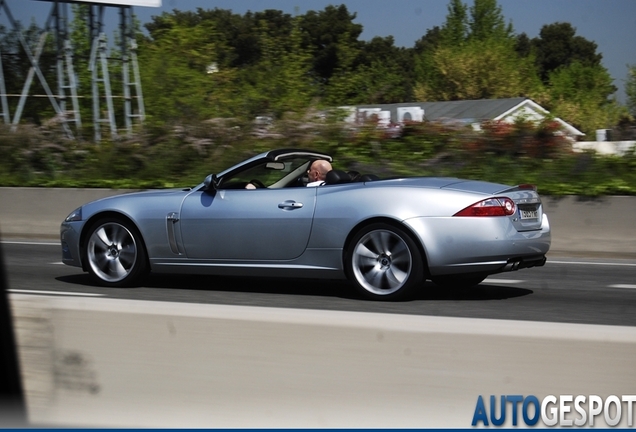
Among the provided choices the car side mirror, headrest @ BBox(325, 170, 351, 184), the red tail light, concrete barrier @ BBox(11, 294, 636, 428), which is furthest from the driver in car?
concrete barrier @ BBox(11, 294, 636, 428)

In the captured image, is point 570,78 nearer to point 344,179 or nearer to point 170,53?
point 170,53

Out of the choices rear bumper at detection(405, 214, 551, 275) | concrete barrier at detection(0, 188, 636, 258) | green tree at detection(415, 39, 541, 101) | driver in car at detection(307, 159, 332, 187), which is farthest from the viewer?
green tree at detection(415, 39, 541, 101)

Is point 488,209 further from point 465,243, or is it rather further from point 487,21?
point 487,21

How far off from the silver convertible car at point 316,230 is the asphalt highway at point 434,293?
0.24 m

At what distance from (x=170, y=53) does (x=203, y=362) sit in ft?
92.7

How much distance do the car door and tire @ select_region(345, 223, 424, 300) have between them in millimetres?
519

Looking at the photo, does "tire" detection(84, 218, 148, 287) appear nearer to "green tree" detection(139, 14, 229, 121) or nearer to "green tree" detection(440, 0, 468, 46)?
"green tree" detection(139, 14, 229, 121)

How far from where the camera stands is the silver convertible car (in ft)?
25.0

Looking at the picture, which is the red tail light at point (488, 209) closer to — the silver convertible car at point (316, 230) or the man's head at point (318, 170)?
the silver convertible car at point (316, 230)

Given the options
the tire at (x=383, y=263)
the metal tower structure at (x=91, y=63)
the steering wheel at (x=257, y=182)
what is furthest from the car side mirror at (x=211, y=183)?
the metal tower structure at (x=91, y=63)

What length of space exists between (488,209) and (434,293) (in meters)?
1.38

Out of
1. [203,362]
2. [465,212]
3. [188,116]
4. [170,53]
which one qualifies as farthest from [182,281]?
[170,53]

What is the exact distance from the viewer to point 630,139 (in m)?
15.0

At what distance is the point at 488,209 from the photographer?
25.0 ft
